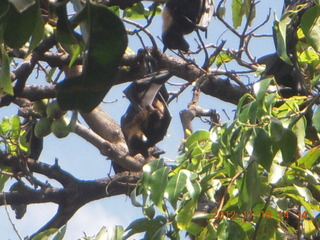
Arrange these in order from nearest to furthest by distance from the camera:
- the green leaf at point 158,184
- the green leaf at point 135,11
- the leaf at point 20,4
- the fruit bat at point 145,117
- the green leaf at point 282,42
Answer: the leaf at point 20,4
the green leaf at point 282,42
the green leaf at point 158,184
the green leaf at point 135,11
the fruit bat at point 145,117

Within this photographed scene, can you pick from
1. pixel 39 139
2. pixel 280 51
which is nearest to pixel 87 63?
pixel 280 51

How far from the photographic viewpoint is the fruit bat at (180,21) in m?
2.90

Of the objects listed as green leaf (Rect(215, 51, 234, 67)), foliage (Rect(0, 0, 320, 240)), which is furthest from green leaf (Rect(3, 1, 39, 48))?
green leaf (Rect(215, 51, 234, 67))

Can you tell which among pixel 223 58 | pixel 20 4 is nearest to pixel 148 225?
pixel 20 4

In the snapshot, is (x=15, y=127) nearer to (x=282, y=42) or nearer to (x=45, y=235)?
(x=45, y=235)

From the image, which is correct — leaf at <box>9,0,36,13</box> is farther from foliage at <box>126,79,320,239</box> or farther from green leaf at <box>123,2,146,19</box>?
green leaf at <box>123,2,146,19</box>

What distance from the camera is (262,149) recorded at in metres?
1.30

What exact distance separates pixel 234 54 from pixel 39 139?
107 cm

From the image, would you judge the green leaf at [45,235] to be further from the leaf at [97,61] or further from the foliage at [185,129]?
the leaf at [97,61]

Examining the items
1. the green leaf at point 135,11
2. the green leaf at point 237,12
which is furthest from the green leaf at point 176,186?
the green leaf at point 237,12

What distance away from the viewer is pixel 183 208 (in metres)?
1.60

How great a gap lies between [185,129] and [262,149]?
6.52 feet

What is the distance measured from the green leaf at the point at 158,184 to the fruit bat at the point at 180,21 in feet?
4.68

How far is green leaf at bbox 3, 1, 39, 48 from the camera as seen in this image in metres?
0.59
